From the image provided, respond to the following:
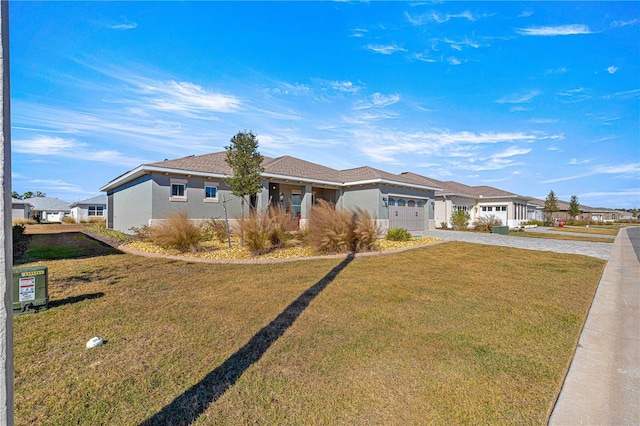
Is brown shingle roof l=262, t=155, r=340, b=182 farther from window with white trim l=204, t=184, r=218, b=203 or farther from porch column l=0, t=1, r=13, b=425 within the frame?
porch column l=0, t=1, r=13, b=425

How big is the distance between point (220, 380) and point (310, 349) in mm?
1103

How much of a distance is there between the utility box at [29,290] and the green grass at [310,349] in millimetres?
274

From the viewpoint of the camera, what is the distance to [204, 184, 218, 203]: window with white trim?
17.4 meters

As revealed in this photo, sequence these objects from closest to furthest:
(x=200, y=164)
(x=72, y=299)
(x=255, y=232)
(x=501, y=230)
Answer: (x=72, y=299) → (x=255, y=232) → (x=200, y=164) → (x=501, y=230)

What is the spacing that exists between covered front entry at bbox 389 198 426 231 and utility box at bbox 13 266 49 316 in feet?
60.1

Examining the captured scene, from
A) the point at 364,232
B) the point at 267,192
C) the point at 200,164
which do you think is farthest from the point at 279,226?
the point at 200,164

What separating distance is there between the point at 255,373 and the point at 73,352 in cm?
232

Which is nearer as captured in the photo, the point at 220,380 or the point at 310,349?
the point at 220,380

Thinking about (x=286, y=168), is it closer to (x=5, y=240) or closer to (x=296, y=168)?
(x=296, y=168)

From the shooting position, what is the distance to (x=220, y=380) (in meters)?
2.93

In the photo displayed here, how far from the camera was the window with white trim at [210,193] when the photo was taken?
1736 cm

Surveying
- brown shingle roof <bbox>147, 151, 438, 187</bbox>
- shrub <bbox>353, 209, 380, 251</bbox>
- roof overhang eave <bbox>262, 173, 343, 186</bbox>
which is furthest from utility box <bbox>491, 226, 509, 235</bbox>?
shrub <bbox>353, 209, 380, 251</bbox>

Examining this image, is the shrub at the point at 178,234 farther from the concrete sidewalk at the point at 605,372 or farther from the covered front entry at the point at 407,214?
the covered front entry at the point at 407,214

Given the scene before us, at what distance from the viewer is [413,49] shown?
42.9ft
